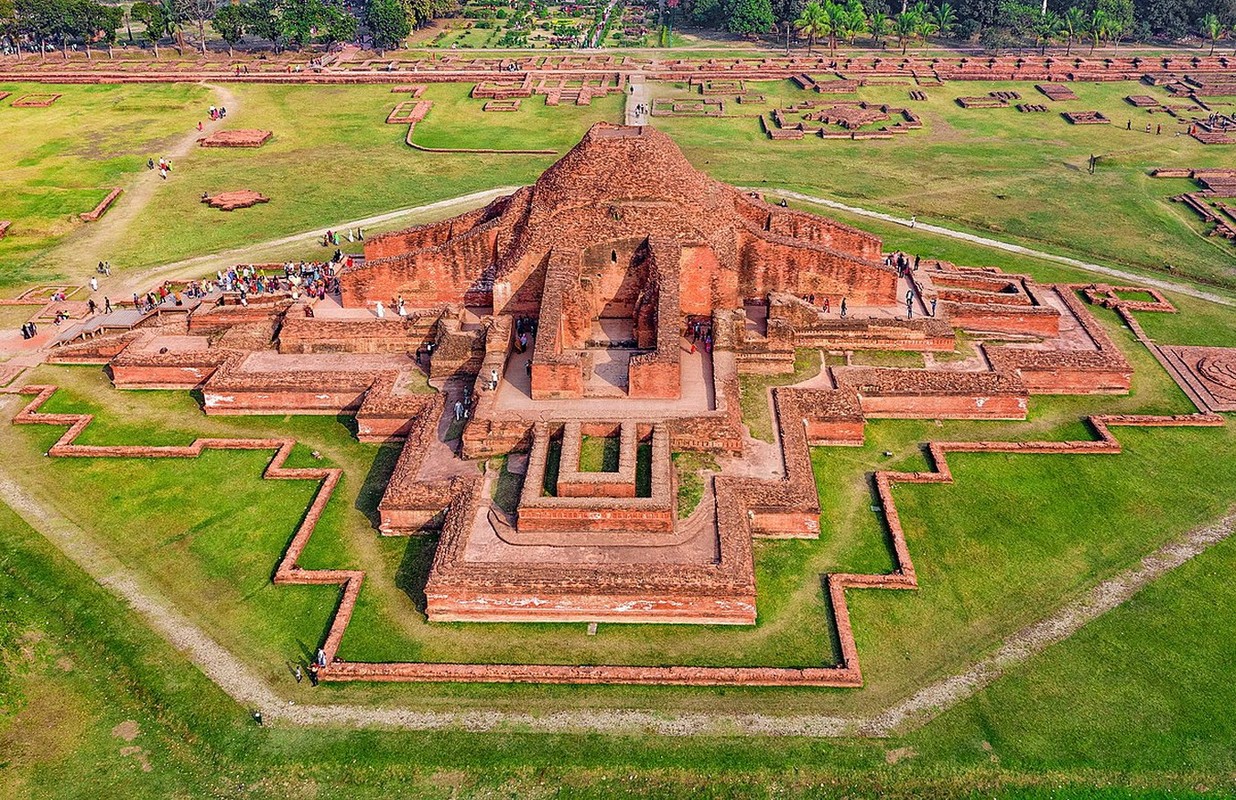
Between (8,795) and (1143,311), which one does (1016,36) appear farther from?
(8,795)

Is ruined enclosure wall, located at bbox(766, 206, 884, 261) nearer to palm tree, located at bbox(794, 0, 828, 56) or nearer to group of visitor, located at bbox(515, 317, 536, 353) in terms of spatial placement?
group of visitor, located at bbox(515, 317, 536, 353)

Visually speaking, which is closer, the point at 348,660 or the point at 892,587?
the point at 348,660

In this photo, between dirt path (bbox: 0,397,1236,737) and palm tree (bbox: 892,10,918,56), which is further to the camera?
palm tree (bbox: 892,10,918,56)

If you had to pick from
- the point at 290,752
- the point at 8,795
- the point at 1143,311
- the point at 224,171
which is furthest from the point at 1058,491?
the point at 224,171

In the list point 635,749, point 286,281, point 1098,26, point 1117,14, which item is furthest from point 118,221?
point 1117,14

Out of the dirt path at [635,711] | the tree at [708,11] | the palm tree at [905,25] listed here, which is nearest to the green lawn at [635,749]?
the dirt path at [635,711]

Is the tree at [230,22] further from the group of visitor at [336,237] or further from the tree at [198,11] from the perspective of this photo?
the group of visitor at [336,237]

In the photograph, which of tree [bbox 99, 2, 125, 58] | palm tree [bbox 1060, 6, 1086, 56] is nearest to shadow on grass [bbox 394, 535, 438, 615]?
tree [bbox 99, 2, 125, 58]
